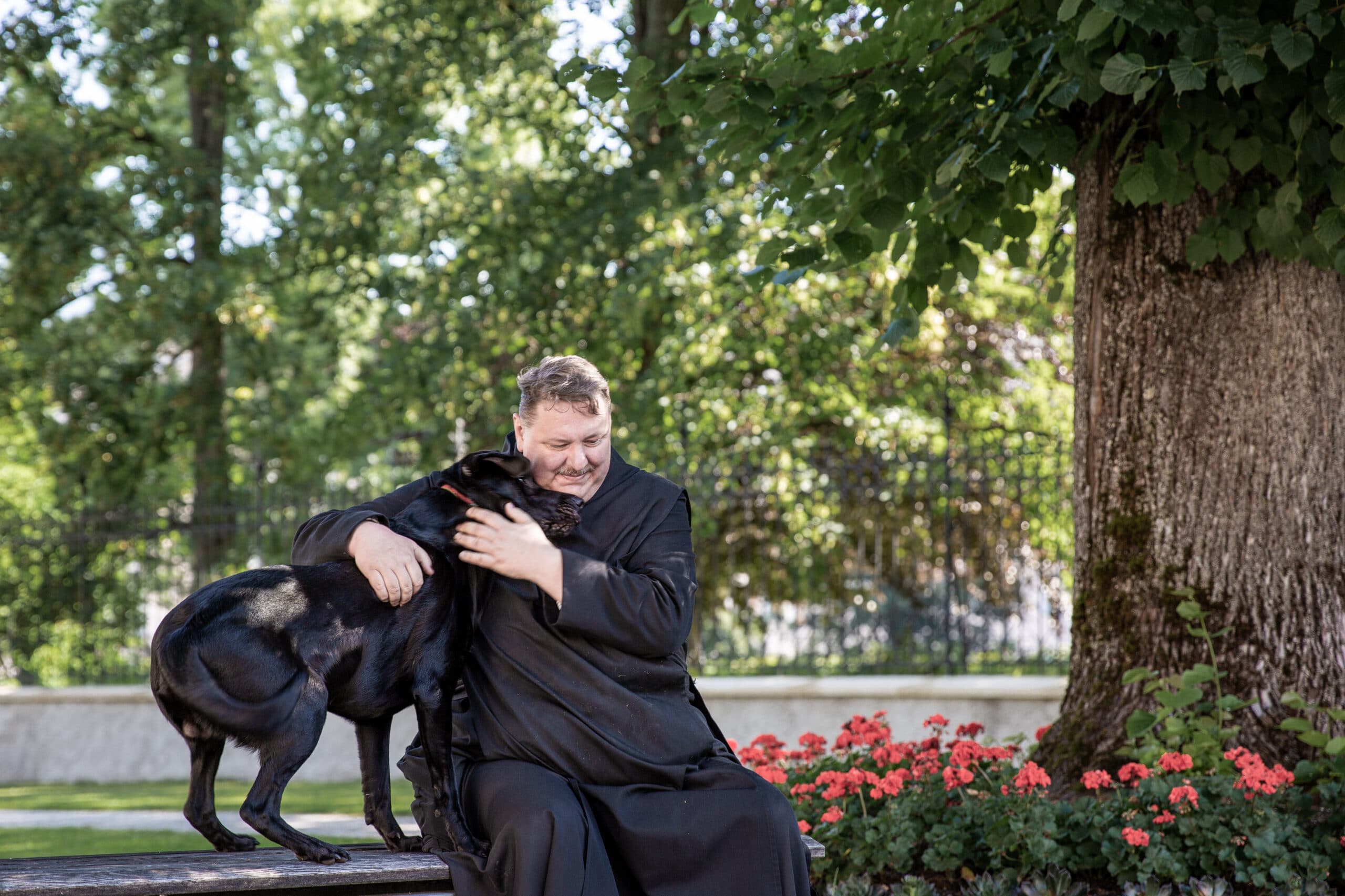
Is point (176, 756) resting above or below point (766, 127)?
below

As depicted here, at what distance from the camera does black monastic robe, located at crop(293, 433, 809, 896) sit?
9.52 ft

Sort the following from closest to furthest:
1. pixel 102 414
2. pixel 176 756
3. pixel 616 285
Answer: pixel 176 756
pixel 616 285
pixel 102 414

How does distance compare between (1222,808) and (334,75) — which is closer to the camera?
(1222,808)

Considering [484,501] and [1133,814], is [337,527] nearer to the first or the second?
[484,501]

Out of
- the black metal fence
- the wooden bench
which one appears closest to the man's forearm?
the wooden bench

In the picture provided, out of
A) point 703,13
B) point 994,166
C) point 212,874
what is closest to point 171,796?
point 703,13

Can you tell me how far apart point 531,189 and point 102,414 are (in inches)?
233

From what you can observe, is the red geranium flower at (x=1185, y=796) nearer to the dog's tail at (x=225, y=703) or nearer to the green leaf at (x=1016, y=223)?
the green leaf at (x=1016, y=223)

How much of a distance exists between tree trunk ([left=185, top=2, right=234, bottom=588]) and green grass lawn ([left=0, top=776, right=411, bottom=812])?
3996 millimetres

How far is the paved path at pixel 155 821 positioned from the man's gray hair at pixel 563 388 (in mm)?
4487

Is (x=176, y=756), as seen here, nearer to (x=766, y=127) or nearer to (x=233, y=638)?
(x=766, y=127)

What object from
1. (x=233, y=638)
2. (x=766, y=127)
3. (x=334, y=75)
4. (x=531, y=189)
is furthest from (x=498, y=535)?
(x=334, y=75)

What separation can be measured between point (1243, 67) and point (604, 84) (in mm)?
2291

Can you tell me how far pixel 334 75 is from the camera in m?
14.4
